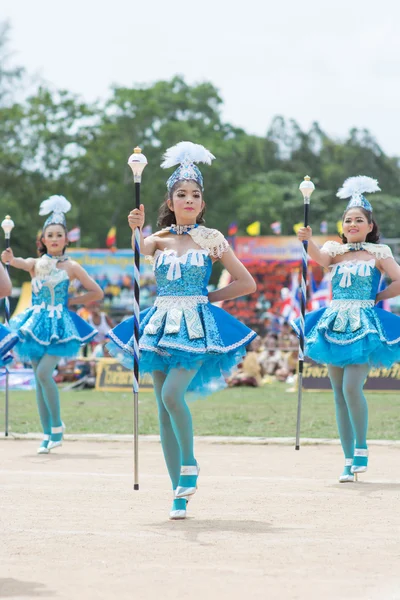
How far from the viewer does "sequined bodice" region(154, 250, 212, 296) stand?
23.8 feet

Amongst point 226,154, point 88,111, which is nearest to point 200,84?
point 226,154

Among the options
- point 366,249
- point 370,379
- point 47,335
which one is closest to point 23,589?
point 366,249

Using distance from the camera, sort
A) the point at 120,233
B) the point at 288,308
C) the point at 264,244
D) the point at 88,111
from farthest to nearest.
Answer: the point at 120,233 → the point at 88,111 → the point at 264,244 → the point at 288,308

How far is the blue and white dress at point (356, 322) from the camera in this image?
885 centimetres

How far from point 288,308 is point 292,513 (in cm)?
2191

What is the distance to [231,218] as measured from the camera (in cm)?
6494

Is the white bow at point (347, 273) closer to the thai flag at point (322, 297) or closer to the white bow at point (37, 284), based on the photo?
the white bow at point (37, 284)

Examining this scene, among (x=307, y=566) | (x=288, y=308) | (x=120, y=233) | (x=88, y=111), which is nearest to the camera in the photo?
(x=307, y=566)

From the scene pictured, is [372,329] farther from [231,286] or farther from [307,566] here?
[307,566]

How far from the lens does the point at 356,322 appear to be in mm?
8930

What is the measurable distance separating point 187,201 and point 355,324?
214 cm

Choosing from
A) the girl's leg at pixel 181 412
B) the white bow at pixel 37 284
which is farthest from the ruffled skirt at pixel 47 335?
the girl's leg at pixel 181 412

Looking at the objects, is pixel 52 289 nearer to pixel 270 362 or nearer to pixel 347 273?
pixel 347 273

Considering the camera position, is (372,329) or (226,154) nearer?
(372,329)
